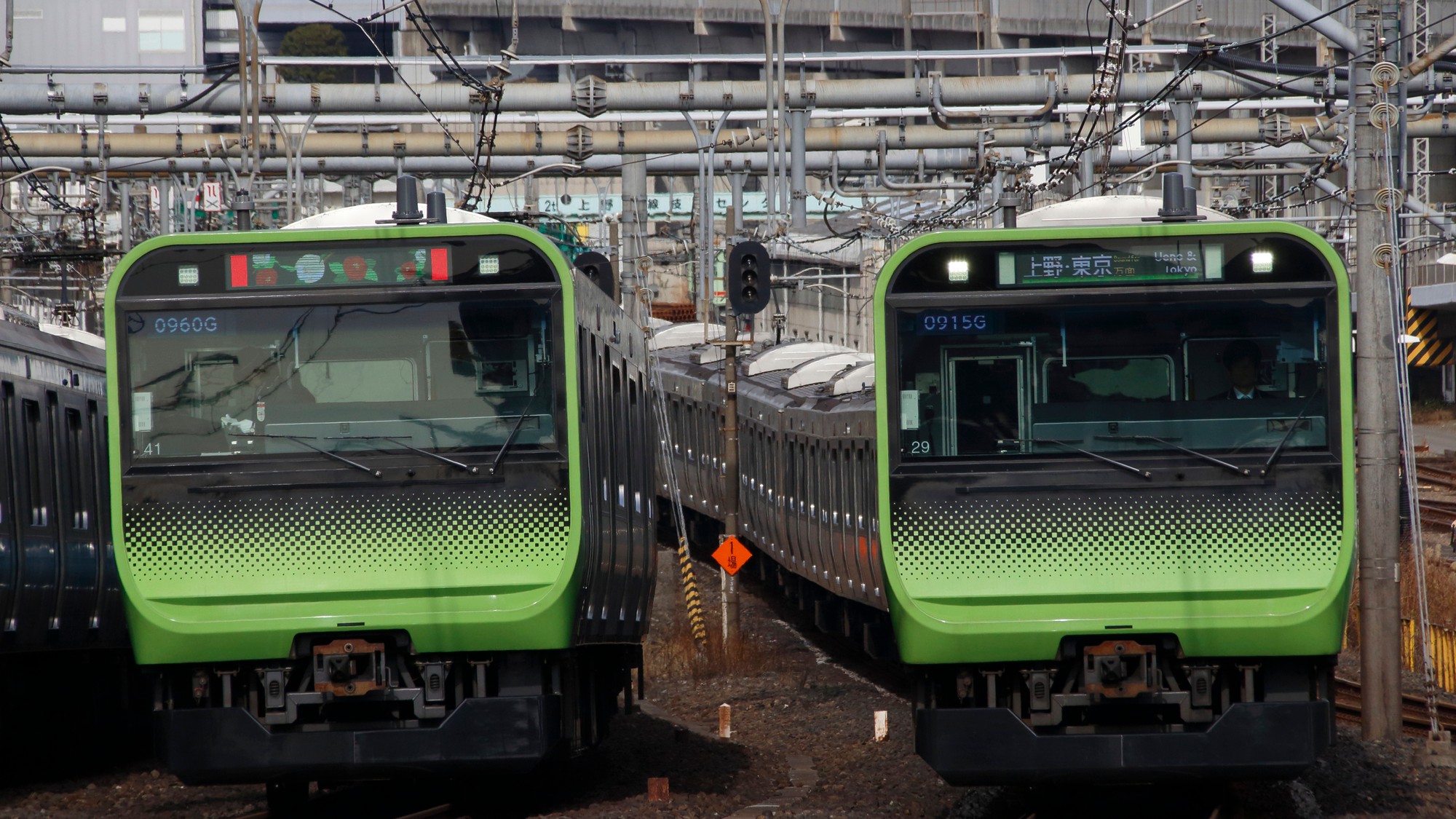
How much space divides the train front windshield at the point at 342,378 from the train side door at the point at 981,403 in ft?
6.24

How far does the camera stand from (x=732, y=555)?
20.5 m

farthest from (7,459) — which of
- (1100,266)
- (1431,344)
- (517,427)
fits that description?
(1431,344)

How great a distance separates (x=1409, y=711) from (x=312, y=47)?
7387 cm

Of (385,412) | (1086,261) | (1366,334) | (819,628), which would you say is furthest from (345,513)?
(819,628)

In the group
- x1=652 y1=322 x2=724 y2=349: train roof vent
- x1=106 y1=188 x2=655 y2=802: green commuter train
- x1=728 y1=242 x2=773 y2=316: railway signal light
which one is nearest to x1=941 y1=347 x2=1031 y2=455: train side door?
x1=106 y1=188 x2=655 y2=802: green commuter train

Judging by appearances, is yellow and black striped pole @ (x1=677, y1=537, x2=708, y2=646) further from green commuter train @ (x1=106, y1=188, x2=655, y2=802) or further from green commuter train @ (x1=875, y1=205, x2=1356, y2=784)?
green commuter train @ (x1=875, y1=205, x2=1356, y2=784)

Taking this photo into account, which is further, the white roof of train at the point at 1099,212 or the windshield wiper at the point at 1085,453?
the white roof of train at the point at 1099,212

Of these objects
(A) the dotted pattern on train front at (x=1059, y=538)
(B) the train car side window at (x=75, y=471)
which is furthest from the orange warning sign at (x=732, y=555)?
(A) the dotted pattern on train front at (x=1059, y=538)

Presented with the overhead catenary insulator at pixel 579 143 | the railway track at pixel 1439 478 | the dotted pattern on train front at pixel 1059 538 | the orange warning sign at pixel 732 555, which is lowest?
the railway track at pixel 1439 478

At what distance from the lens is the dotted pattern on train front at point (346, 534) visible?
901cm

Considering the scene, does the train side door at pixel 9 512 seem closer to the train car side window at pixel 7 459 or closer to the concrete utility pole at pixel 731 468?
the train car side window at pixel 7 459

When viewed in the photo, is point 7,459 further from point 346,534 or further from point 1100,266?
point 1100,266

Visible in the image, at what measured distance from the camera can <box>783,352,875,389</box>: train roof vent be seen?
22109mm

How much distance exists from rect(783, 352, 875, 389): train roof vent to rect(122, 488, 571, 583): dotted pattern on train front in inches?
493
